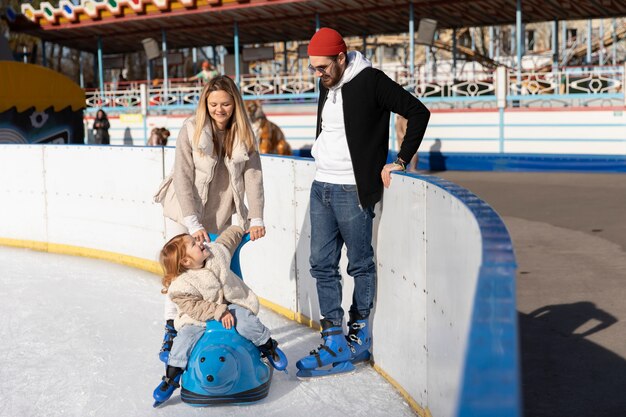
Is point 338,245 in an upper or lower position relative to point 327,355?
upper

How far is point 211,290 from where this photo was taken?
12.7ft

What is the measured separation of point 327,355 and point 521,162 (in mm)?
13736

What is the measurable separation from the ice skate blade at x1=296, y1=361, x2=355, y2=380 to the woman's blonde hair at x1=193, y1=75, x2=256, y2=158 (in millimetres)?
1128

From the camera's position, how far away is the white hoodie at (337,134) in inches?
162

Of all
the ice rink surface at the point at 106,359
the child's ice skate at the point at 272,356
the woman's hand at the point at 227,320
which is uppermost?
the woman's hand at the point at 227,320

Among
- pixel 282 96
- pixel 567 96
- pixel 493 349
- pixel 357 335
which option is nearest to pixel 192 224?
pixel 357 335

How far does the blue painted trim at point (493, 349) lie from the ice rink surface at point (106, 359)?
2.09 meters

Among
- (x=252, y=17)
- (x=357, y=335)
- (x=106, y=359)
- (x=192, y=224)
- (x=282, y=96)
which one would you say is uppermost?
(x=252, y=17)

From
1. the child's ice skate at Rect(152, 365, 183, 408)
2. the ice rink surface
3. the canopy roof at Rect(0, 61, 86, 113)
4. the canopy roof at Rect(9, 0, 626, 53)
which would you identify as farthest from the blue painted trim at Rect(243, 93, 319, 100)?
the child's ice skate at Rect(152, 365, 183, 408)

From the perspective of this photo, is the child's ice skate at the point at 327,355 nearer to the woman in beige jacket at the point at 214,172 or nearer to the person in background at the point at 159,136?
the woman in beige jacket at the point at 214,172

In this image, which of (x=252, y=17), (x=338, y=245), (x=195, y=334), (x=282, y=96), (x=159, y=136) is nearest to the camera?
(x=195, y=334)

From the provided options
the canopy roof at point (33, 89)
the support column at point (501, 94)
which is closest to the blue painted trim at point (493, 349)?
the canopy roof at point (33, 89)

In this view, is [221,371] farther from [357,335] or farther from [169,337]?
[357,335]

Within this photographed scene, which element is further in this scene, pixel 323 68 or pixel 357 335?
pixel 357 335
